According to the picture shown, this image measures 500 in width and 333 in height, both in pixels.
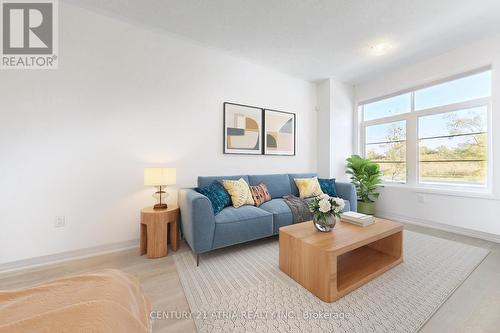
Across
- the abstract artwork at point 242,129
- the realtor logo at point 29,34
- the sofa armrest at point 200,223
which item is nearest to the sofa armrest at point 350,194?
the abstract artwork at point 242,129

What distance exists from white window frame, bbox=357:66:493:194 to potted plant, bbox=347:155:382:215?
0.30 m

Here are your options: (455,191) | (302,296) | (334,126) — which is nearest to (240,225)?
(302,296)

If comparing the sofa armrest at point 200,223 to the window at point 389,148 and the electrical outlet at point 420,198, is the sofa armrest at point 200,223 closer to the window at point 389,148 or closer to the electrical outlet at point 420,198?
the electrical outlet at point 420,198

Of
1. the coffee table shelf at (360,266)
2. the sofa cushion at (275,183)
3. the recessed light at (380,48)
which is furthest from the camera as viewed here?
the sofa cushion at (275,183)

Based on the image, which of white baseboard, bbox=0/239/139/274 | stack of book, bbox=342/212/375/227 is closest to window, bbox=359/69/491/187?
stack of book, bbox=342/212/375/227

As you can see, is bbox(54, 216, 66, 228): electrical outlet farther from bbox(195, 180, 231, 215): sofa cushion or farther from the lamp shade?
bbox(195, 180, 231, 215): sofa cushion

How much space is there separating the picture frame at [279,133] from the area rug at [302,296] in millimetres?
1851

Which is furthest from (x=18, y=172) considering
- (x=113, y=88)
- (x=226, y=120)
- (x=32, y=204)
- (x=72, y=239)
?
(x=226, y=120)

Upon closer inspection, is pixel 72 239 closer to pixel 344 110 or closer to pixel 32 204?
pixel 32 204

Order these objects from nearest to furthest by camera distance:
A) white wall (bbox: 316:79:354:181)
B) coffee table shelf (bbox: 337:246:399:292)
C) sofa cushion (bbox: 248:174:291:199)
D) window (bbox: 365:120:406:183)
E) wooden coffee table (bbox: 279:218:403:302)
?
wooden coffee table (bbox: 279:218:403:302), coffee table shelf (bbox: 337:246:399:292), sofa cushion (bbox: 248:174:291:199), window (bbox: 365:120:406:183), white wall (bbox: 316:79:354:181)

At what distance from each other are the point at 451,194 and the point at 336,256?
2739mm

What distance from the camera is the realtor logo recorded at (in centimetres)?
185

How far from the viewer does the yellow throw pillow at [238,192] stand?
243cm

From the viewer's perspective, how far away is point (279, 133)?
3.47m
